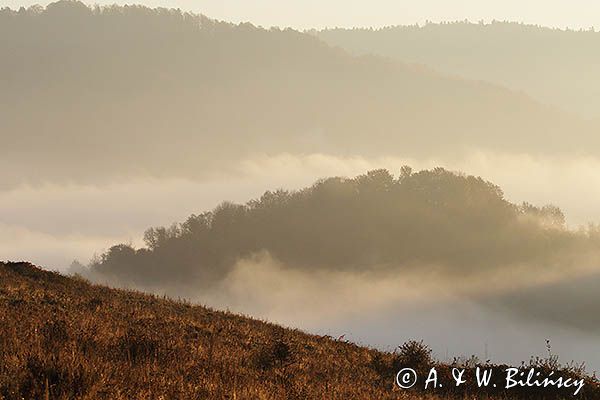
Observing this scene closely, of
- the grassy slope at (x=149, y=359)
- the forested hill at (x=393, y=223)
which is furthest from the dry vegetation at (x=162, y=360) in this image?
the forested hill at (x=393, y=223)

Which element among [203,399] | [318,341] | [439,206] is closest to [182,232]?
[439,206]

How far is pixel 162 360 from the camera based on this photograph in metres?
9.77

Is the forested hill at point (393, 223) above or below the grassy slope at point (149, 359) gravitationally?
above

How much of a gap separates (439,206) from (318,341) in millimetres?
164896

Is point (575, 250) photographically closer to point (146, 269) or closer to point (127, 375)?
point (146, 269)

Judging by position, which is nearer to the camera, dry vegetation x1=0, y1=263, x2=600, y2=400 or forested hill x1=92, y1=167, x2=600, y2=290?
dry vegetation x1=0, y1=263, x2=600, y2=400

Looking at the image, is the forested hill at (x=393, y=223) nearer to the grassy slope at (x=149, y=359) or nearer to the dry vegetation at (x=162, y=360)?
the dry vegetation at (x=162, y=360)

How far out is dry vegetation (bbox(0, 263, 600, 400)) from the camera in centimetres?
693

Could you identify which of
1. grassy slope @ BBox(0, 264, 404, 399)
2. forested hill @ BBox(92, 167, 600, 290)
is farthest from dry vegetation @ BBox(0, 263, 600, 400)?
forested hill @ BBox(92, 167, 600, 290)

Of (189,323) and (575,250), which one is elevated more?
(575,250)

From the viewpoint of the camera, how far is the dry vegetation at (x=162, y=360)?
273 inches

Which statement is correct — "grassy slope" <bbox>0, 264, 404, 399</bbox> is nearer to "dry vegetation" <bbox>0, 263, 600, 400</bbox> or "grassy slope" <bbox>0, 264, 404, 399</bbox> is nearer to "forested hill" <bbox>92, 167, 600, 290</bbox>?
"dry vegetation" <bbox>0, 263, 600, 400</bbox>

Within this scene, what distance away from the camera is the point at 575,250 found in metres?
198

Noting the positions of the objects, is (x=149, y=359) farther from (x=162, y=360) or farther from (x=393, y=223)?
(x=393, y=223)
